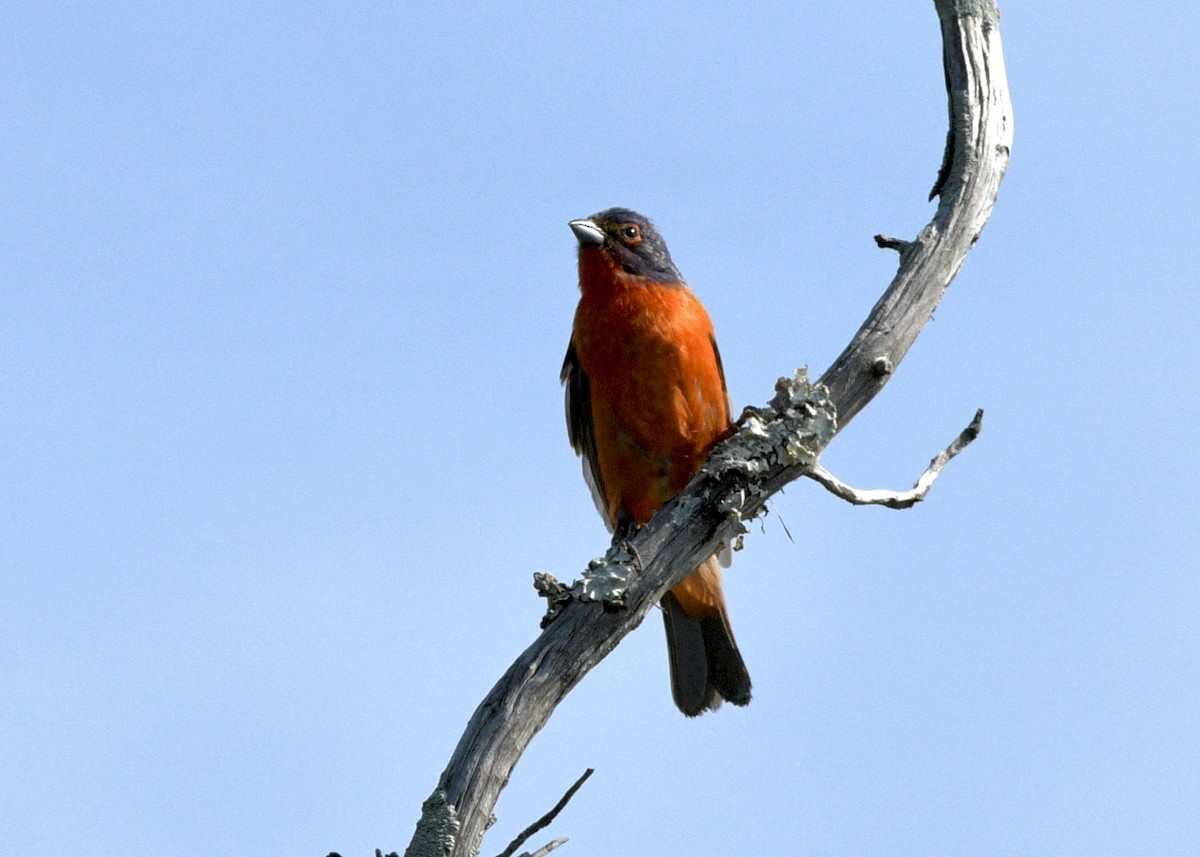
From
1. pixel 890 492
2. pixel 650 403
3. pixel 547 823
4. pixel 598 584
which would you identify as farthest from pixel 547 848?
pixel 650 403

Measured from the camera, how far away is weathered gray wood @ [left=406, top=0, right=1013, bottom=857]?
A: 432 centimetres

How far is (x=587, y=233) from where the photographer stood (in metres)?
7.45

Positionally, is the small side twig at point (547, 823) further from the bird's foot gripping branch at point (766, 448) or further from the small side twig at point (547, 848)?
the bird's foot gripping branch at point (766, 448)

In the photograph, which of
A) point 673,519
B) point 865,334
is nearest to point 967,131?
point 865,334

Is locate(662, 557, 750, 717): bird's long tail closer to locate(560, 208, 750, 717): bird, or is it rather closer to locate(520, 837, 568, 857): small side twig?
locate(560, 208, 750, 717): bird

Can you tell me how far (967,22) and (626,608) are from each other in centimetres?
267

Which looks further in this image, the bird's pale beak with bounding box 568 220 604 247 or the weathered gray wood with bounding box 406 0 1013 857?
the bird's pale beak with bounding box 568 220 604 247

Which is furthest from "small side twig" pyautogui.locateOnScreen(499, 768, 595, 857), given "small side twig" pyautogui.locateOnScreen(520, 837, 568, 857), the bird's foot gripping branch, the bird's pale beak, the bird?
the bird's pale beak

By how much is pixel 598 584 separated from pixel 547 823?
3.06ft

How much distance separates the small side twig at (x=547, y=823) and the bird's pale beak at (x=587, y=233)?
374cm

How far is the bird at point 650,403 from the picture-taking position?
6711mm

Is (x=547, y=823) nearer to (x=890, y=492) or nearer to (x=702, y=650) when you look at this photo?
(x=890, y=492)

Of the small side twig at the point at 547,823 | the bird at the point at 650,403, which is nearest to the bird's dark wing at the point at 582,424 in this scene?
the bird at the point at 650,403

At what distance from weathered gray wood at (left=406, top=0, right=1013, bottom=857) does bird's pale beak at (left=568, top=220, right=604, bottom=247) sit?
2.39 m
